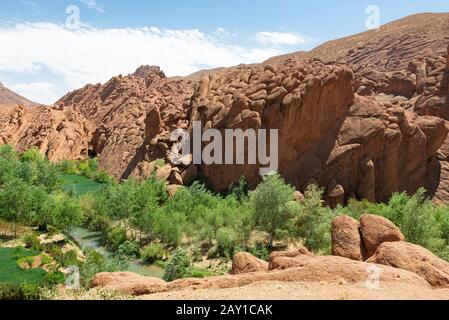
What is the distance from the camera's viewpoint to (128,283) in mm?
16094

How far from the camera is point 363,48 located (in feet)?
378

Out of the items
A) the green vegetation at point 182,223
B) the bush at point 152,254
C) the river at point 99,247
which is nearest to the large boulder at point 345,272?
the green vegetation at point 182,223

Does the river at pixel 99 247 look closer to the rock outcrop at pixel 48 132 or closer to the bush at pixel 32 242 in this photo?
the bush at pixel 32 242

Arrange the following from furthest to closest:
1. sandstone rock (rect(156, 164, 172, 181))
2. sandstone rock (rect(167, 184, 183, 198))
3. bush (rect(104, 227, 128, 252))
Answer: sandstone rock (rect(156, 164, 172, 181)) < sandstone rock (rect(167, 184, 183, 198)) < bush (rect(104, 227, 128, 252))

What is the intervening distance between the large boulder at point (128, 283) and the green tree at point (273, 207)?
20025 millimetres

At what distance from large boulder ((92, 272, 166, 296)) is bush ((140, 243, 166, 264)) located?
1957 cm

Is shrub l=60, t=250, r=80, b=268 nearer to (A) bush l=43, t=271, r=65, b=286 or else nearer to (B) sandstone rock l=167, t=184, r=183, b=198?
(A) bush l=43, t=271, r=65, b=286

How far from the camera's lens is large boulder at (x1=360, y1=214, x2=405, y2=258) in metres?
19.3

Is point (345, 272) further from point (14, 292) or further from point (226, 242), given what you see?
point (226, 242)

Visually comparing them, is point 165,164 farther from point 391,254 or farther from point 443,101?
point 391,254

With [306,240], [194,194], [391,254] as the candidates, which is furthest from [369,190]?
[391,254]

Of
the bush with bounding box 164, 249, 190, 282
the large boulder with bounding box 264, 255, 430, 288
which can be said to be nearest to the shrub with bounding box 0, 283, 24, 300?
the large boulder with bounding box 264, 255, 430, 288
